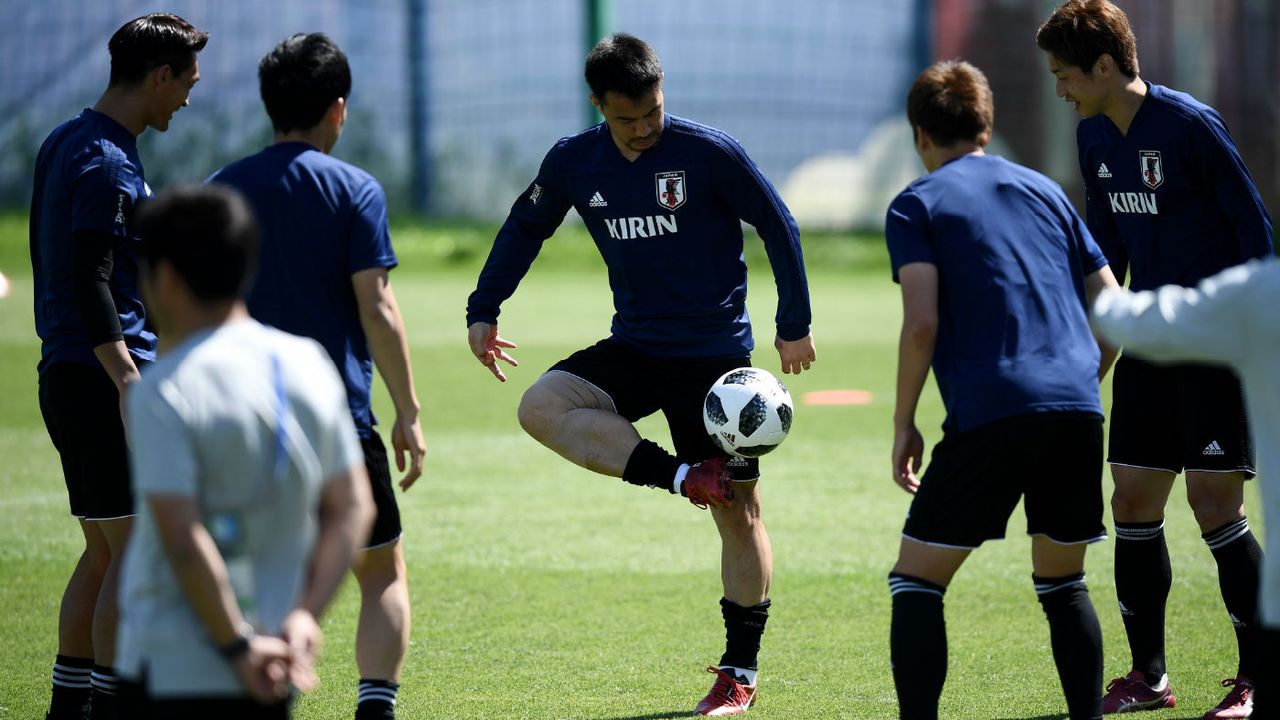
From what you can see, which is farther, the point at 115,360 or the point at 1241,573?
the point at 1241,573

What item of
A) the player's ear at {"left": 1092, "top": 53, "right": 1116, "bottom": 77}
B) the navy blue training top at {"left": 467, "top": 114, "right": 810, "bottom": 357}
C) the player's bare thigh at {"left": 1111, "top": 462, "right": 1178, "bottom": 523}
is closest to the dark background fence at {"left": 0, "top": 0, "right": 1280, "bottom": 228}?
the navy blue training top at {"left": 467, "top": 114, "right": 810, "bottom": 357}

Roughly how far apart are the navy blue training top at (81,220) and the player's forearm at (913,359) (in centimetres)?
236

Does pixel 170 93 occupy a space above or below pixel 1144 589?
above

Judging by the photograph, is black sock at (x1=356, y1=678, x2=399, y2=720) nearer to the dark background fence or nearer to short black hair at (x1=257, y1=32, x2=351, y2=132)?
short black hair at (x1=257, y1=32, x2=351, y2=132)

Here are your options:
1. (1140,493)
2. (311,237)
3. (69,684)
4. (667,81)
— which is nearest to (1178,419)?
(1140,493)

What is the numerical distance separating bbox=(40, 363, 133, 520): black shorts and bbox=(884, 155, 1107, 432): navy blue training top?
2.45 m

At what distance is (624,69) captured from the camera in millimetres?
5141

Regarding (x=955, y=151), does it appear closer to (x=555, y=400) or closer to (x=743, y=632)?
(x=555, y=400)

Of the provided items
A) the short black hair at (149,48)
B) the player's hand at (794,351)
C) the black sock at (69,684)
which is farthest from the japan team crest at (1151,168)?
the black sock at (69,684)

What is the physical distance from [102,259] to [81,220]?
13 cm

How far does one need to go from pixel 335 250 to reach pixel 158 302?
4.25ft

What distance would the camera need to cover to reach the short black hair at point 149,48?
4645 mm

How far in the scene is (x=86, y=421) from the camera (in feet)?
15.2

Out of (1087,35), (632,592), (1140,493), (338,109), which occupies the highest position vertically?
(1087,35)
